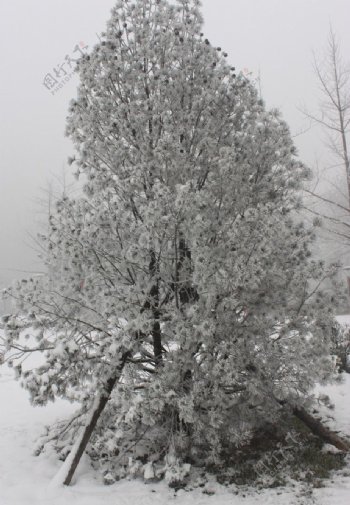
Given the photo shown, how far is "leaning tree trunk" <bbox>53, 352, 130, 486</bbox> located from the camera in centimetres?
504

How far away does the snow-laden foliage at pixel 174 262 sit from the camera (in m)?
4.57

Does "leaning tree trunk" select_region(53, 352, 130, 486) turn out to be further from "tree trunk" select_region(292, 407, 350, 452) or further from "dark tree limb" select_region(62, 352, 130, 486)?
"tree trunk" select_region(292, 407, 350, 452)

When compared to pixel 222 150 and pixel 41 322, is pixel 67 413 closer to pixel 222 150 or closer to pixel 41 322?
pixel 41 322

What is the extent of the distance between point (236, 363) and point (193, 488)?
66.8 inches

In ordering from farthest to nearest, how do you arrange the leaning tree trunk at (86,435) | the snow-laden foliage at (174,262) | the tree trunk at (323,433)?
1. the tree trunk at (323,433)
2. the leaning tree trunk at (86,435)
3. the snow-laden foliage at (174,262)

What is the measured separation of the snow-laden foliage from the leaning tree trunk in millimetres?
116

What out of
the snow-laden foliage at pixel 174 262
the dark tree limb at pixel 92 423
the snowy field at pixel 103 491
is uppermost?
the snow-laden foliage at pixel 174 262

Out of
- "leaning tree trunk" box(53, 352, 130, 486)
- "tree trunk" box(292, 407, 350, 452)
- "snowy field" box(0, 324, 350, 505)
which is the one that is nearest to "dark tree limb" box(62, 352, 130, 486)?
"leaning tree trunk" box(53, 352, 130, 486)

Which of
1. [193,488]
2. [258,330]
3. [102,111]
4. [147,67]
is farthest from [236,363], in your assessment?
[147,67]

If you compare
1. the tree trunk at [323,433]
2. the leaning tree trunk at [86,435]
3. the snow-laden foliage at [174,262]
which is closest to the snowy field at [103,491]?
the leaning tree trunk at [86,435]

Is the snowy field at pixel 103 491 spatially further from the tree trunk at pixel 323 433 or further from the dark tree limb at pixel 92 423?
the tree trunk at pixel 323 433

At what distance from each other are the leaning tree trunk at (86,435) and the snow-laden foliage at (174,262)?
12cm

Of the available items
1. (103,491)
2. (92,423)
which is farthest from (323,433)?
(92,423)

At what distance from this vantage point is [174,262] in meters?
5.14
